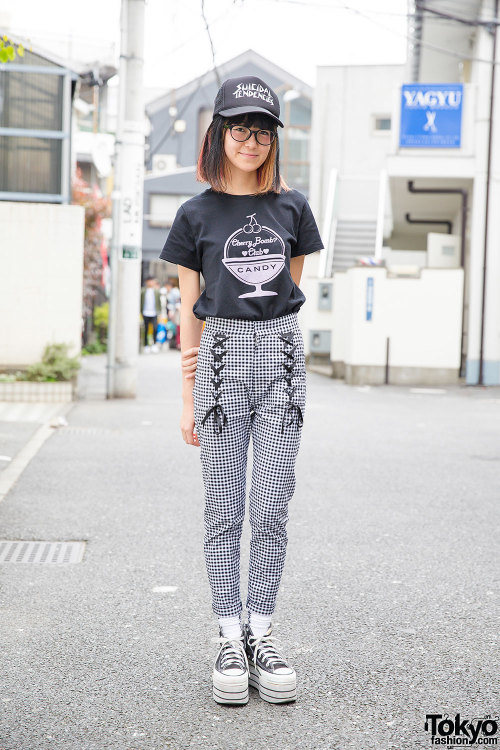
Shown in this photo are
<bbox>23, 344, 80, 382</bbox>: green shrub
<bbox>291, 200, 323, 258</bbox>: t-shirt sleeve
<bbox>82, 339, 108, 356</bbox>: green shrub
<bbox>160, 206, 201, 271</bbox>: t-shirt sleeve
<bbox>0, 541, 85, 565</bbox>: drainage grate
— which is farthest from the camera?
<bbox>82, 339, 108, 356</bbox>: green shrub

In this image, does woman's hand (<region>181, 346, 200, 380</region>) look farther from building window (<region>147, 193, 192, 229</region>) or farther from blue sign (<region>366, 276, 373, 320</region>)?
building window (<region>147, 193, 192, 229</region>)

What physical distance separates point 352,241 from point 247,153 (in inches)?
779

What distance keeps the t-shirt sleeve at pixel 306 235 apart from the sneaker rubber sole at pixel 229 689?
1.37m

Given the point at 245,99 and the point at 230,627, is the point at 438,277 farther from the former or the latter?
the point at 230,627

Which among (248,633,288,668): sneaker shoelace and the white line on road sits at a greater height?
(248,633,288,668): sneaker shoelace

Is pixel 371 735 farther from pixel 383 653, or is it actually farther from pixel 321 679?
Answer: pixel 383 653

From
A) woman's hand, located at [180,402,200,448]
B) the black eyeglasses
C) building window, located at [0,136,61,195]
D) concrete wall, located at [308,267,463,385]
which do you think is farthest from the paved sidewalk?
concrete wall, located at [308,267,463,385]

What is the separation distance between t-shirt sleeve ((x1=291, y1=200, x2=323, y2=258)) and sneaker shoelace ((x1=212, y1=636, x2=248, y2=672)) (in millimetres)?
1285

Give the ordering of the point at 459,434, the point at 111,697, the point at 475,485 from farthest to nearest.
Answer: the point at 459,434 < the point at 475,485 < the point at 111,697

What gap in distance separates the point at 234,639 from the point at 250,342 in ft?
3.21

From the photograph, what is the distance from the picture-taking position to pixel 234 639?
3117 mm

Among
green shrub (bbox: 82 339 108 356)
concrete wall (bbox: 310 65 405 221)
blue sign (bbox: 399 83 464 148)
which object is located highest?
concrete wall (bbox: 310 65 405 221)

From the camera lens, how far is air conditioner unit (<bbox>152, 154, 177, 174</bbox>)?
147 ft

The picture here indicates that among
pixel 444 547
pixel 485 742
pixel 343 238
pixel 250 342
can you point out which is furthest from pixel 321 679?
pixel 343 238
